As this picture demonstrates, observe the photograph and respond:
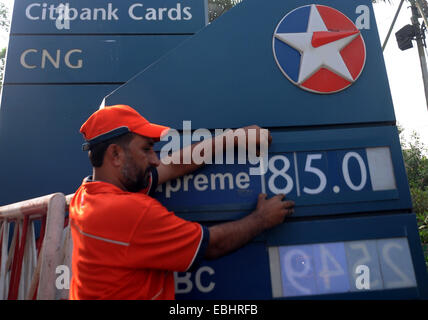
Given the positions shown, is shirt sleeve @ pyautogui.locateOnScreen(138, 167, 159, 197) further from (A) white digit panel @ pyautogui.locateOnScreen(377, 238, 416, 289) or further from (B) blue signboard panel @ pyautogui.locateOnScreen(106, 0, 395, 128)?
(A) white digit panel @ pyautogui.locateOnScreen(377, 238, 416, 289)

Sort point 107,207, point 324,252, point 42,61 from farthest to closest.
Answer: point 42,61, point 324,252, point 107,207

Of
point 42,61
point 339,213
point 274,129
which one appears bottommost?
point 339,213

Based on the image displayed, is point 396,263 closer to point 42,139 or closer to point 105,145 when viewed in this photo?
point 105,145

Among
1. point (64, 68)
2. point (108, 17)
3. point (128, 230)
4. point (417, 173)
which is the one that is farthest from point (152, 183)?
point (417, 173)

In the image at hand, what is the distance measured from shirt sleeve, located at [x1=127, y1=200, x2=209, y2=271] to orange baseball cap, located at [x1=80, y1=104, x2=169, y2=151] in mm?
373

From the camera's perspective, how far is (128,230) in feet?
4.10

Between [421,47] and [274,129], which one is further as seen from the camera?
→ [421,47]

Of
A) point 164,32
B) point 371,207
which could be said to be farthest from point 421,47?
point 371,207

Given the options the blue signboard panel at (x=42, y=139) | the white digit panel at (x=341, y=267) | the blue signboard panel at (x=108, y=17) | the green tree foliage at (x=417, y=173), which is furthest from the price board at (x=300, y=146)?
the green tree foliage at (x=417, y=173)

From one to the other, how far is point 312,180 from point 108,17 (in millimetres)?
2387

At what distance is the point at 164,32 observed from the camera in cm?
297

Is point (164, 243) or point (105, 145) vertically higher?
point (105, 145)

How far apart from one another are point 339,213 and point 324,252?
0.71ft

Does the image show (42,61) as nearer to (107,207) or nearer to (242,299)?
(107,207)
